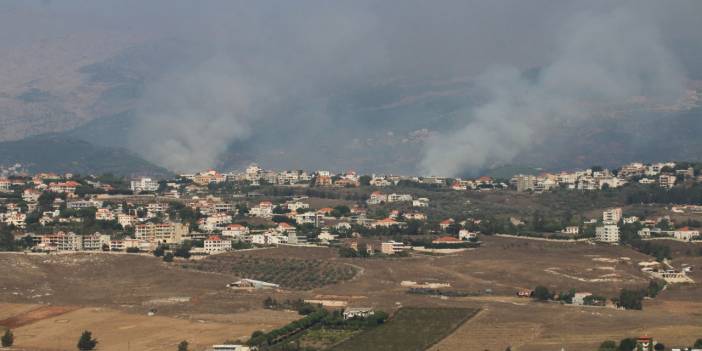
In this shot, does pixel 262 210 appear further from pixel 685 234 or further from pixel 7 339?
pixel 7 339

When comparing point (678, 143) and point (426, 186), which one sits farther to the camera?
point (678, 143)

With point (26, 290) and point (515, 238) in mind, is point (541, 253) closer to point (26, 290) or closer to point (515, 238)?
point (515, 238)

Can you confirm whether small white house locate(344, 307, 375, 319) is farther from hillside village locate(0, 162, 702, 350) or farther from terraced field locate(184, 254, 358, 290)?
terraced field locate(184, 254, 358, 290)

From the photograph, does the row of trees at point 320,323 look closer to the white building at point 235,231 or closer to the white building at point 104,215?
the white building at point 235,231

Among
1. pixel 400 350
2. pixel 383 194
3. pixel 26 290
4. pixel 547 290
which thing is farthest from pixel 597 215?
pixel 400 350

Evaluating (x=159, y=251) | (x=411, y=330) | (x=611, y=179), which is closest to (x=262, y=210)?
(x=159, y=251)

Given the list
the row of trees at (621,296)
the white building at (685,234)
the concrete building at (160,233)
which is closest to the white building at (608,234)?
the white building at (685,234)

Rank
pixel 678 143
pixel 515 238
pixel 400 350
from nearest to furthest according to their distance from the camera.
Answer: pixel 400 350 < pixel 515 238 < pixel 678 143
